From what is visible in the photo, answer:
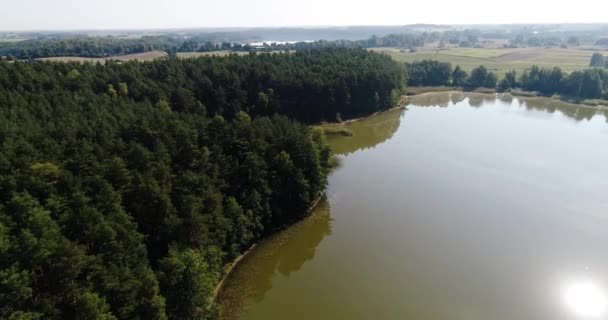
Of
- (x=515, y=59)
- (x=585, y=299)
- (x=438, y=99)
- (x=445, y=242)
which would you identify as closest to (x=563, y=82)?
(x=438, y=99)

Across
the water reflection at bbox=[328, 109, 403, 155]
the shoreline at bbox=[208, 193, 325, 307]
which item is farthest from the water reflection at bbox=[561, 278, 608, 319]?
the water reflection at bbox=[328, 109, 403, 155]

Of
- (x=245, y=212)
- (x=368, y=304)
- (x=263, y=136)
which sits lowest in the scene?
(x=368, y=304)

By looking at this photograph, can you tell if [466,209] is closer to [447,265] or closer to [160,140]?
[447,265]

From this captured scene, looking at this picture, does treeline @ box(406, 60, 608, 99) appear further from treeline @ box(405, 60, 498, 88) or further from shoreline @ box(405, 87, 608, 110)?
shoreline @ box(405, 87, 608, 110)

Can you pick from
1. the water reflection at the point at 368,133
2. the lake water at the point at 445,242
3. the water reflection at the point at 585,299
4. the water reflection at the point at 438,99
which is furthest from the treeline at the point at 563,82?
the water reflection at the point at 585,299

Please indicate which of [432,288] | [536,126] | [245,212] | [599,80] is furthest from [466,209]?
[599,80]

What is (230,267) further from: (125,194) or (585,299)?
(585,299)
